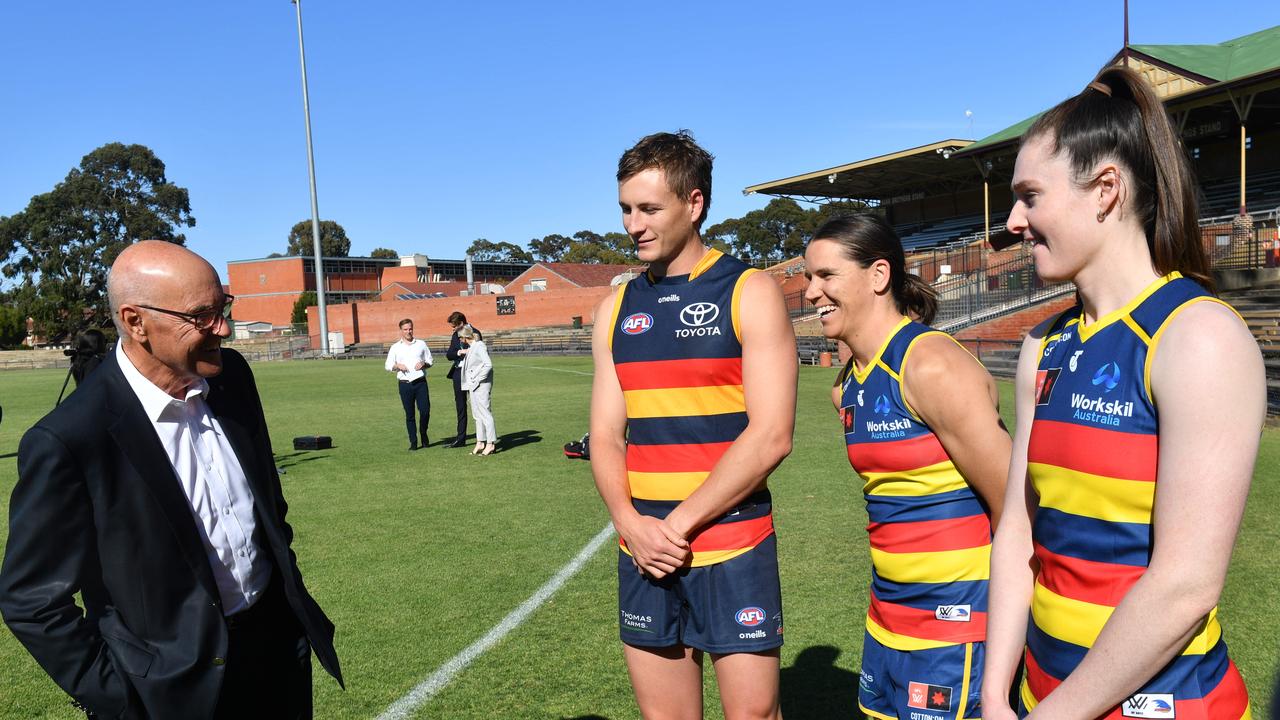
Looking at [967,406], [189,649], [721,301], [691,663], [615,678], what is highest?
[721,301]

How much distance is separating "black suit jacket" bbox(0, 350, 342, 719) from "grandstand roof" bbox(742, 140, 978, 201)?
43640mm

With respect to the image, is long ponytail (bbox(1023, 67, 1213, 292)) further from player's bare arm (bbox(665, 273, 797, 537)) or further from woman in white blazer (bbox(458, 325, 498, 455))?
woman in white blazer (bbox(458, 325, 498, 455))

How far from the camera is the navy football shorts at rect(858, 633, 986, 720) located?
2535 millimetres

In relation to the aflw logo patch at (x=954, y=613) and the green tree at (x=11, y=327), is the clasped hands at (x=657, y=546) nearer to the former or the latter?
the aflw logo patch at (x=954, y=613)

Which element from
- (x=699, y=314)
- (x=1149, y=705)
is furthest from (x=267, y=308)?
(x=1149, y=705)

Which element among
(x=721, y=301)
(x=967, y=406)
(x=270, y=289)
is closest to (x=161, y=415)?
(x=721, y=301)

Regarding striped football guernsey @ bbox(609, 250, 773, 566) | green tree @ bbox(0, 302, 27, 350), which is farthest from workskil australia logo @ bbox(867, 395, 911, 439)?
green tree @ bbox(0, 302, 27, 350)

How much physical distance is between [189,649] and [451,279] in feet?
362

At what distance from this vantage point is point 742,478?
2.77 m

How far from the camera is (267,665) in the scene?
293cm

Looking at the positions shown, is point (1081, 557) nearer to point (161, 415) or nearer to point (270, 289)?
point (161, 415)

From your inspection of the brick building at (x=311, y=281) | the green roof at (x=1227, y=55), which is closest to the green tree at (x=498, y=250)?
the brick building at (x=311, y=281)

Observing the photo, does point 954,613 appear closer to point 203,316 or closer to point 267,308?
point 203,316

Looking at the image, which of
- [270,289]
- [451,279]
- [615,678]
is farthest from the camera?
[451,279]
